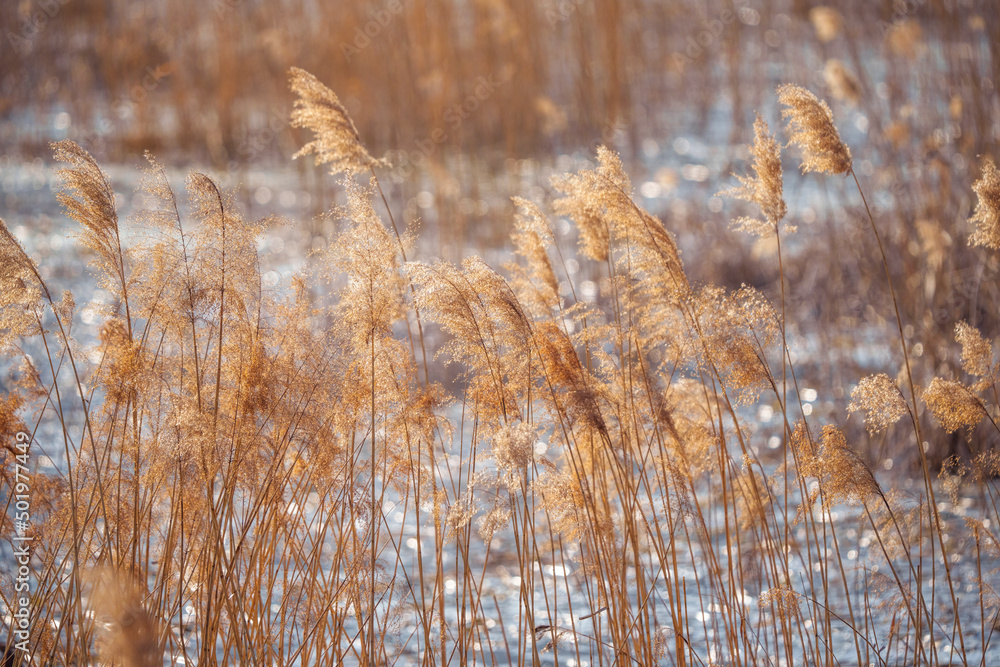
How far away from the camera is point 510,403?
1519 millimetres

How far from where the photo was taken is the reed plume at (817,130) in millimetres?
1521

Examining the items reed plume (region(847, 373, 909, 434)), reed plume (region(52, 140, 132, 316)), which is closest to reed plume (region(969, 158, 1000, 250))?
reed plume (region(847, 373, 909, 434))

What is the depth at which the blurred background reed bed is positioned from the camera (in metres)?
1.41

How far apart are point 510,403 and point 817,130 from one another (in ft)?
2.53

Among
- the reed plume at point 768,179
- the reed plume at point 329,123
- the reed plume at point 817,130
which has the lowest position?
the reed plume at point 768,179

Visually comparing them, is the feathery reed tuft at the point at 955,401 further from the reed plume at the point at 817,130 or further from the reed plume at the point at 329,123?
the reed plume at the point at 329,123

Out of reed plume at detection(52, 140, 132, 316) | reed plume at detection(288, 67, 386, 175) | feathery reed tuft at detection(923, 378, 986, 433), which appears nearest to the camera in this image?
reed plume at detection(52, 140, 132, 316)

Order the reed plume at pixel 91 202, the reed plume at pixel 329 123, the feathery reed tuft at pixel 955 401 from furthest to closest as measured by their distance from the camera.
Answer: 1. the reed plume at pixel 329 123
2. the feathery reed tuft at pixel 955 401
3. the reed plume at pixel 91 202

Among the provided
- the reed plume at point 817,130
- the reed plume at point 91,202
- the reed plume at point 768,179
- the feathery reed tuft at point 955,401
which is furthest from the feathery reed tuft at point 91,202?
the feathery reed tuft at point 955,401

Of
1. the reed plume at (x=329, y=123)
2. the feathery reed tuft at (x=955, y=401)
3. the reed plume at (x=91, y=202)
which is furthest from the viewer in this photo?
the reed plume at (x=329, y=123)

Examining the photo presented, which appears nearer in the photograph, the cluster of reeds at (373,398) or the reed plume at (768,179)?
the cluster of reeds at (373,398)

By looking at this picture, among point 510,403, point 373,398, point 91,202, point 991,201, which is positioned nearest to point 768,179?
point 991,201

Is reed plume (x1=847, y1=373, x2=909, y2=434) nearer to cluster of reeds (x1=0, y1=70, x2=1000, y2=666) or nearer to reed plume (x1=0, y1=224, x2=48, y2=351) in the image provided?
cluster of reeds (x1=0, y1=70, x2=1000, y2=666)

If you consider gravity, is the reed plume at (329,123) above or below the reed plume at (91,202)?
above
